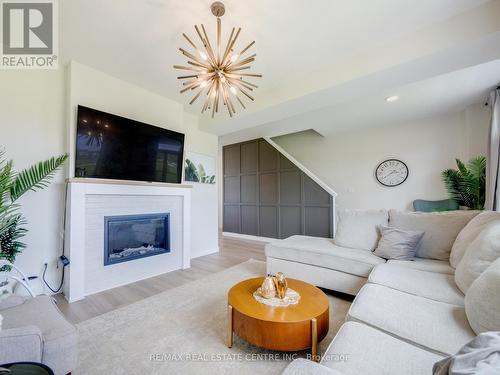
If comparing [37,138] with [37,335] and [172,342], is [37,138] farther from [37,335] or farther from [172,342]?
[172,342]

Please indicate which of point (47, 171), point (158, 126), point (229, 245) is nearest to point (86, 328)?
point (47, 171)

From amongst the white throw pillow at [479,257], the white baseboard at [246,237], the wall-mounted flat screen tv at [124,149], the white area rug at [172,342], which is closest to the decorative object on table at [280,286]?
the white area rug at [172,342]

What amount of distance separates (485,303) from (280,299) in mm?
1144

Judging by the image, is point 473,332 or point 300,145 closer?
point 473,332

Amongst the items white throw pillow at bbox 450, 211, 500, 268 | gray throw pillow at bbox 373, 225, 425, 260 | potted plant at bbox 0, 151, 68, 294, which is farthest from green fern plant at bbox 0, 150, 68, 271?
white throw pillow at bbox 450, 211, 500, 268

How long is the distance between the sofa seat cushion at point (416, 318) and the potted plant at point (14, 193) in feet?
9.76

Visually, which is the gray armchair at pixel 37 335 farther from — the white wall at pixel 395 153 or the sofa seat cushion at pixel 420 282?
the white wall at pixel 395 153

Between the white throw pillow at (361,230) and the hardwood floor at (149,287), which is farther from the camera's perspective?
the white throw pillow at (361,230)

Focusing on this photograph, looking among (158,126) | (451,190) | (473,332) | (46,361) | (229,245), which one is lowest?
(229,245)

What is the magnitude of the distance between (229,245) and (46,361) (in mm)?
4067

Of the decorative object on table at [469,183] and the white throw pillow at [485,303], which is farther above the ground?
the decorative object on table at [469,183]

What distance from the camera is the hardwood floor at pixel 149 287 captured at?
2.20m

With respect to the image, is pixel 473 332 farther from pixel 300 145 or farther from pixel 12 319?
pixel 300 145

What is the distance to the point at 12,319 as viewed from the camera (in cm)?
133
